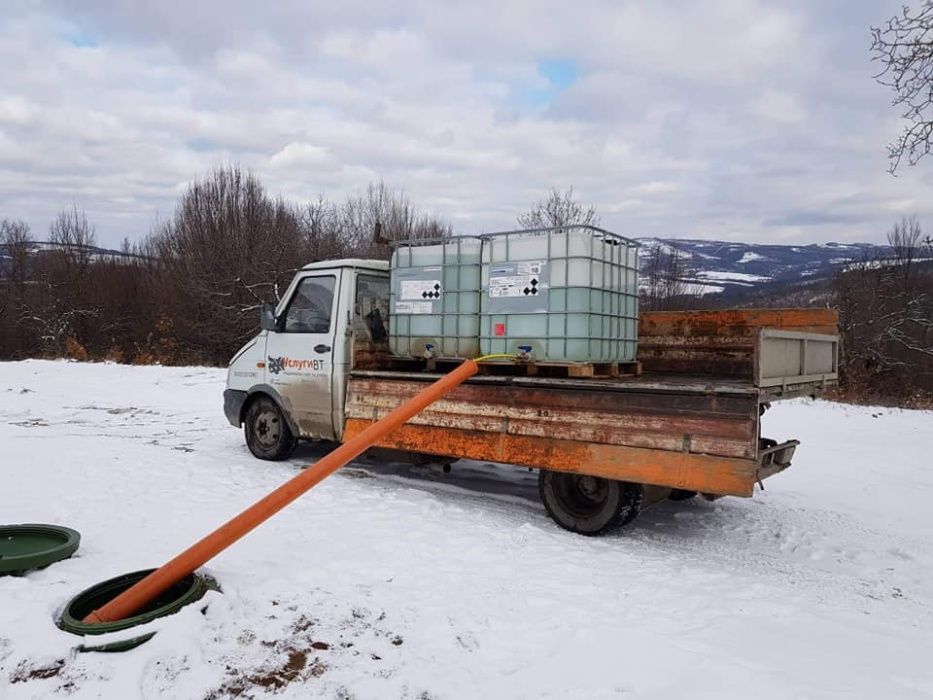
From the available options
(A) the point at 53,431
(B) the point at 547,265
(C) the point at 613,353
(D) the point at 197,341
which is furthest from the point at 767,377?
(D) the point at 197,341

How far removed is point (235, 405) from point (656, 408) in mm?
5136

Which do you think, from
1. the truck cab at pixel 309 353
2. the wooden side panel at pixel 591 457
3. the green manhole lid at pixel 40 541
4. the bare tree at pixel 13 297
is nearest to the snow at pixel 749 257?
the bare tree at pixel 13 297

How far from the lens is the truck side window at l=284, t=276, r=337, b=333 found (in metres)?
6.98

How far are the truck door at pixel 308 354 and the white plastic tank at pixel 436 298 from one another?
0.83 m

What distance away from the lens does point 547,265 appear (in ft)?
17.6

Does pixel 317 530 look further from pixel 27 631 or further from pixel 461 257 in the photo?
pixel 461 257

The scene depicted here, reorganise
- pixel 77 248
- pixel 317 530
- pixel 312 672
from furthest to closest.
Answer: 1. pixel 77 248
2. pixel 317 530
3. pixel 312 672

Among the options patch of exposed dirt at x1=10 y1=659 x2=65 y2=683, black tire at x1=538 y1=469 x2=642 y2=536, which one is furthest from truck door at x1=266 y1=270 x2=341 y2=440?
patch of exposed dirt at x1=10 y1=659 x2=65 y2=683

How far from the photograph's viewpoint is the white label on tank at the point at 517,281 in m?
5.43

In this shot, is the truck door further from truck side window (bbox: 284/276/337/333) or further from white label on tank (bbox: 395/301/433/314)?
white label on tank (bbox: 395/301/433/314)

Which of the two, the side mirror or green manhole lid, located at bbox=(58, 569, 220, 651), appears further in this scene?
the side mirror

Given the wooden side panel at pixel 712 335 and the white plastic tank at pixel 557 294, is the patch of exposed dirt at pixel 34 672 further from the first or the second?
the wooden side panel at pixel 712 335

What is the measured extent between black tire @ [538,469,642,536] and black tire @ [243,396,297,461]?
3.28 m

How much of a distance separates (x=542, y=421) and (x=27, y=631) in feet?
Answer: 11.7
